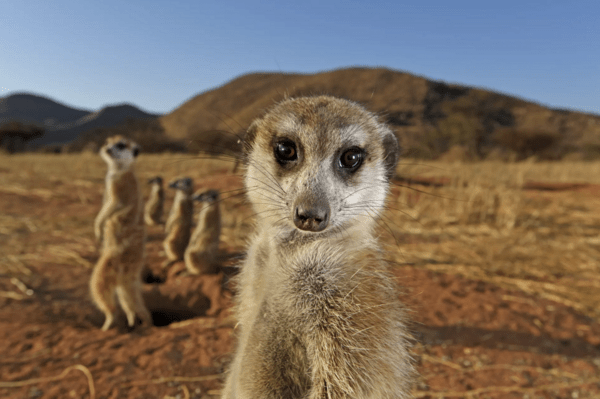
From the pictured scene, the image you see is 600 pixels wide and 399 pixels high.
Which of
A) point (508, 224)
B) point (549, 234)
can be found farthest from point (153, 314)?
point (549, 234)

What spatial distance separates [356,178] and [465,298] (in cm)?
237

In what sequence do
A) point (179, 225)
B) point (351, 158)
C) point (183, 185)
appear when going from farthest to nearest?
point (183, 185), point (179, 225), point (351, 158)

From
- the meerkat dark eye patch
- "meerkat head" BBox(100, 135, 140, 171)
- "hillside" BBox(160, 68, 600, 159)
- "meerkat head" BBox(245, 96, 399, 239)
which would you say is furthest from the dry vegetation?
"hillside" BBox(160, 68, 600, 159)

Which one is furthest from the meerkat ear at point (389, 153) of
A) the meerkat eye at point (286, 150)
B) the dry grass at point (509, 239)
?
the dry grass at point (509, 239)

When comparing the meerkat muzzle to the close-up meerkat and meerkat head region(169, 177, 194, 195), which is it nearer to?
the close-up meerkat

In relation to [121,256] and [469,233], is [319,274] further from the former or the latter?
[469,233]

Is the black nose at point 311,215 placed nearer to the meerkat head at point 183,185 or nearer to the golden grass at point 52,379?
the golden grass at point 52,379

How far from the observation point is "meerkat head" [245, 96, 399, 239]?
125 cm

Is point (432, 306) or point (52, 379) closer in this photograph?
point (52, 379)

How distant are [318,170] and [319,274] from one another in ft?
1.16

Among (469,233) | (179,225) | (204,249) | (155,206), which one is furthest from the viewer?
(155,206)

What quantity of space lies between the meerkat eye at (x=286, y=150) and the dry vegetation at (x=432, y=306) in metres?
0.39

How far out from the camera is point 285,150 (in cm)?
138

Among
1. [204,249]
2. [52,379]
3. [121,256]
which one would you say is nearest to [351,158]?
[52,379]
